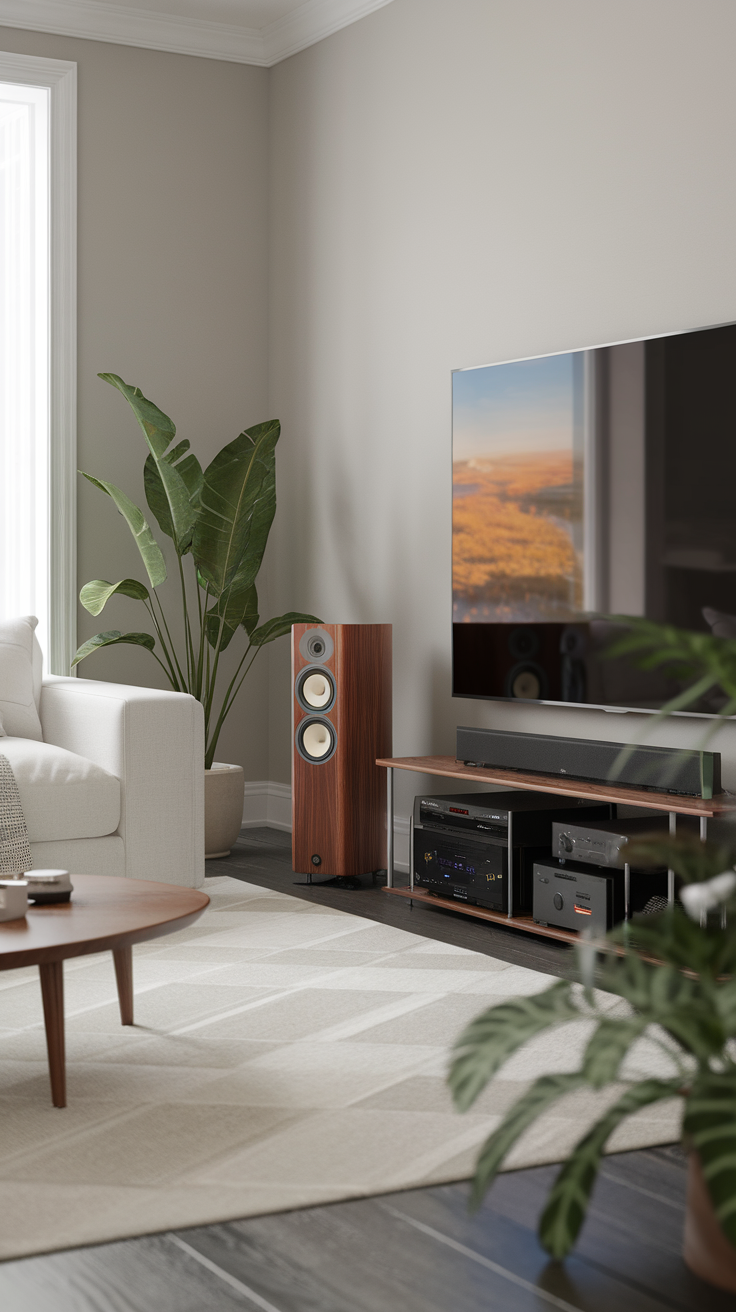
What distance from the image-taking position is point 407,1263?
187cm

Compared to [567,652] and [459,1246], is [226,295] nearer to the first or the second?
[567,652]

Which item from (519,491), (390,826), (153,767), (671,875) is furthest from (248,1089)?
(519,491)

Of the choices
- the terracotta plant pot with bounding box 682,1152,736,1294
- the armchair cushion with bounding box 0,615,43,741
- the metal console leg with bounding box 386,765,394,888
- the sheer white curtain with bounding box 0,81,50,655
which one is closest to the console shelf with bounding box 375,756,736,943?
the metal console leg with bounding box 386,765,394,888

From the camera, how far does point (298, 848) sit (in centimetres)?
454

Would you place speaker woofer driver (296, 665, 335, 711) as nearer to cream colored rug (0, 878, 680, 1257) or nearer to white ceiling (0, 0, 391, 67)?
cream colored rug (0, 878, 680, 1257)

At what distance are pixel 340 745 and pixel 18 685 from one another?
1010 millimetres

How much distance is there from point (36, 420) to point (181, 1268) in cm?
398

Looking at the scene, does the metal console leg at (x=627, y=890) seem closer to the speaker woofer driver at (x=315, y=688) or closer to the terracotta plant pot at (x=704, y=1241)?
the speaker woofer driver at (x=315, y=688)

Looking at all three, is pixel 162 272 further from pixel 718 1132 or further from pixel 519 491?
pixel 718 1132

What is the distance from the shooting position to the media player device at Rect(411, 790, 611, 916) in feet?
12.6

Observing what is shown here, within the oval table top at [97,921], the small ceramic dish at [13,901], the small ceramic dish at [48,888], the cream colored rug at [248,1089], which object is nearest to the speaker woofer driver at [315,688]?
the cream colored rug at [248,1089]

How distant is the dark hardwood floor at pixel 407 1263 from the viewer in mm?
1760

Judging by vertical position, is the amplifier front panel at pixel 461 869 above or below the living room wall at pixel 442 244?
below

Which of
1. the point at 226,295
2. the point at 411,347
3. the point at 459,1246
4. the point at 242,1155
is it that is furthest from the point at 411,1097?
the point at 226,295
